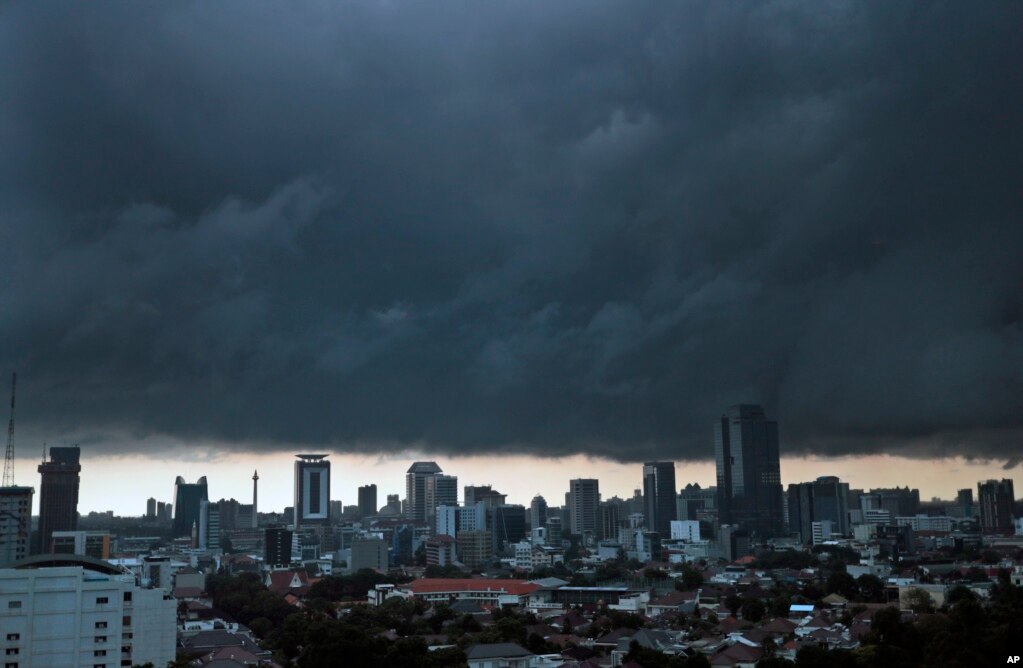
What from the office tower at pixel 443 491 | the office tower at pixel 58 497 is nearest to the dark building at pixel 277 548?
the office tower at pixel 58 497

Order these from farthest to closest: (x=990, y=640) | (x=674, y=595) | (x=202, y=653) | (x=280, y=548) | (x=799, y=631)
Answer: (x=280, y=548) → (x=674, y=595) → (x=799, y=631) → (x=202, y=653) → (x=990, y=640)

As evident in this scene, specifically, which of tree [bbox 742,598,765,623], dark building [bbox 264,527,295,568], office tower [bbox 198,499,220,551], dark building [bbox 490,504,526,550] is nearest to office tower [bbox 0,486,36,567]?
dark building [bbox 264,527,295,568]

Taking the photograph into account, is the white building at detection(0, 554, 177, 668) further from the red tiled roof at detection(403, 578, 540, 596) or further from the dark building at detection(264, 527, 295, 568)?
the dark building at detection(264, 527, 295, 568)

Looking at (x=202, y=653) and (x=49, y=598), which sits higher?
(x=49, y=598)

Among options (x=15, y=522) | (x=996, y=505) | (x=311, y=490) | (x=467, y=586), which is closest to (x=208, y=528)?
(x=311, y=490)

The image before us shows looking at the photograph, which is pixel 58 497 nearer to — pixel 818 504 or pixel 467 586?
pixel 467 586

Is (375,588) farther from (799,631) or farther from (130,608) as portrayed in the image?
(130,608)

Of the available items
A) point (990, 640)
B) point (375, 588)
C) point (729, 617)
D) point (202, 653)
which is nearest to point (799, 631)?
point (729, 617)
